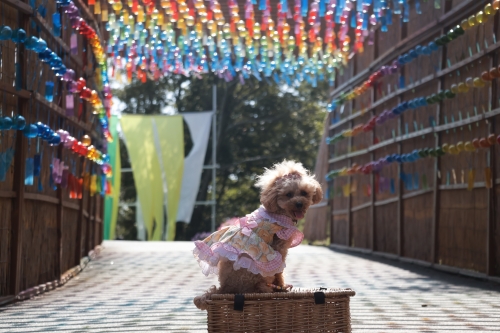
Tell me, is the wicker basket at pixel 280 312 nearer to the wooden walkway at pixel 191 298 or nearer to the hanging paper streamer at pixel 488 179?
the wooden walkway at pixel 191 298

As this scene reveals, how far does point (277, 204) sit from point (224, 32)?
5.29 meters

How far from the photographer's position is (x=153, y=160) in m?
17.3

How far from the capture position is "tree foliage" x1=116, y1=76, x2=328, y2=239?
2550cm

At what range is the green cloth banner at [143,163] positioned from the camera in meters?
17.3

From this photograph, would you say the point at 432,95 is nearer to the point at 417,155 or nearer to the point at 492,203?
the point at 417,155

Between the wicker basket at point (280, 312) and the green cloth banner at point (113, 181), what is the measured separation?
1219 cm

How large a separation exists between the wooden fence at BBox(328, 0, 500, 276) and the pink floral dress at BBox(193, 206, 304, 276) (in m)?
3.71

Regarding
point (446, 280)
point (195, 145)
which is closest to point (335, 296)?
point (446, 280)

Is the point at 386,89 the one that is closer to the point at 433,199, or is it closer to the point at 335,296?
the point at 433,199

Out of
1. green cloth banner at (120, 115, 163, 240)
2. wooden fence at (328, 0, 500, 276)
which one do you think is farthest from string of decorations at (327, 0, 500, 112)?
green cloth banner at (120, 115, 163, 240)

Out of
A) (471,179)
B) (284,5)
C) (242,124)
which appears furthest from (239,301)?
(242,124)

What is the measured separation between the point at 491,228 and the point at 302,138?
63.6 ft

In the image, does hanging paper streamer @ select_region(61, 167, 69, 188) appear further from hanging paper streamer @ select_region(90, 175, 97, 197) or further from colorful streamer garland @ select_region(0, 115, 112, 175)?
hanging paper streamer @ select_region(90, 175, 97, 197)

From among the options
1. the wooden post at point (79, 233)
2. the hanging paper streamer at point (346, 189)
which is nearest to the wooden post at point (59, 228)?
the wooden post at point (79, 233)
